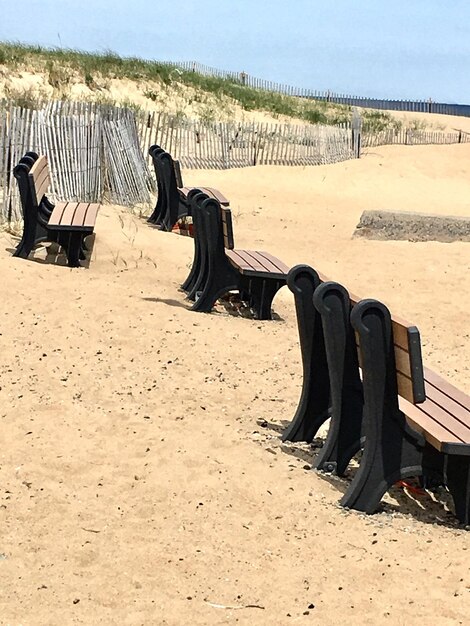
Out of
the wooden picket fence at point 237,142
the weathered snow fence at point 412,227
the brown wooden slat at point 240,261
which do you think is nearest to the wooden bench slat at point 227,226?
the brown wooden slat at point 240,261

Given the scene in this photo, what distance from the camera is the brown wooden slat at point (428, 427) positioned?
369cm

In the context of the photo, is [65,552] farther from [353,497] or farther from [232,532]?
[353,497]

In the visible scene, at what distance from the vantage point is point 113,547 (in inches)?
138

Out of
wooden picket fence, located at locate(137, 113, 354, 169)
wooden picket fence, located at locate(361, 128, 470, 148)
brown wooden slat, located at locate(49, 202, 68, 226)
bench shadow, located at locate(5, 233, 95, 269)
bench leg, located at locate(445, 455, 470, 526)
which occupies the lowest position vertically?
bench leg, located at locate(445, 455, 470, 526)

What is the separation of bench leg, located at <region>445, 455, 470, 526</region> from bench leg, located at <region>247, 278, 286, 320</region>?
3562 mm

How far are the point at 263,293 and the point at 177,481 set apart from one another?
11.1ft

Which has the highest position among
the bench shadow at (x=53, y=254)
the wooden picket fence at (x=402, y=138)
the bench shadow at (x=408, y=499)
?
the wooden picket fence at (x=402, y=138)

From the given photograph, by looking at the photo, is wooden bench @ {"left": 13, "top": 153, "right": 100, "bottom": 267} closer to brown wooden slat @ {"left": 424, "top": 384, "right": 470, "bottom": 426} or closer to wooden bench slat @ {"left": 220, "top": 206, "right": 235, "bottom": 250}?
wooden bench slat @ {"left": 220, "top": 206, "right": 235, "bottom": 250}

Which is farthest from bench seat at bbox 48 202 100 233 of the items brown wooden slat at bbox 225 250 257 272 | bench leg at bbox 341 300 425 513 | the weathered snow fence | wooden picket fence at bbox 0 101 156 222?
bench leg at bbox 341 300 425 513

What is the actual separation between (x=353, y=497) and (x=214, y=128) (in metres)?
15.6

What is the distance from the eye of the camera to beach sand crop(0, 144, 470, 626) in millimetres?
3191

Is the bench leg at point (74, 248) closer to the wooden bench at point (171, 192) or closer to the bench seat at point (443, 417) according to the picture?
the wooden bench at point (171, 192)

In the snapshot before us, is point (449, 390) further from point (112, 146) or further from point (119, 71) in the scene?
point (119, 71)

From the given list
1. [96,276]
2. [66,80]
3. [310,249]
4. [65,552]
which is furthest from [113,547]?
[66,80]
